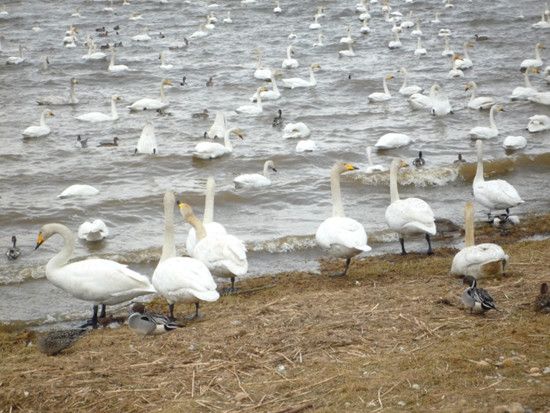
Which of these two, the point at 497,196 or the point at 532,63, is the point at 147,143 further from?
the point at 532,63

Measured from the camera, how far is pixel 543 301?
7.43 m

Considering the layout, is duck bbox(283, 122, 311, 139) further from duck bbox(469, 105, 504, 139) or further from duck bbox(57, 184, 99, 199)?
duck bbox(57, 184, 99, 199)

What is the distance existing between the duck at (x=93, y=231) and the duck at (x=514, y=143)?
9143 millimetres

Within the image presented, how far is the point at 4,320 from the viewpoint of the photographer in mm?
10461

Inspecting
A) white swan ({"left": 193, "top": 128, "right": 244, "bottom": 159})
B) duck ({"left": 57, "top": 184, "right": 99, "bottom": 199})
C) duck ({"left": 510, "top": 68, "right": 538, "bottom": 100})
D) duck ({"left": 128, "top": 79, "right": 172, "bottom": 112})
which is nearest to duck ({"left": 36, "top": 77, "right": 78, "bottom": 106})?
duck ({"left": 128, "top": 79, "right": 172, "bottom": 112})

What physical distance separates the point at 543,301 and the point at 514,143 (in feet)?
40.1

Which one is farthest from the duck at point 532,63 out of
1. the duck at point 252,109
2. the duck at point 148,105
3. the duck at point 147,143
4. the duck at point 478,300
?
the duck at point 478,300

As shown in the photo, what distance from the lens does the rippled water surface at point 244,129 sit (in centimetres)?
1449

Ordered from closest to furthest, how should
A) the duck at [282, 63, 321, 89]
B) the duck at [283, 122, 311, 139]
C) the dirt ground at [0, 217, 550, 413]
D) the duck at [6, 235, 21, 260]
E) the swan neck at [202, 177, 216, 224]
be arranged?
the dirt ground at [0, 217, 550, 413] < the swan neck at [202, 177, 216, 224] < the duck at [6, 235, 21, 260] < the duck at [283, 122, 311, 139] < the duck at [282, 63, 321, 89]

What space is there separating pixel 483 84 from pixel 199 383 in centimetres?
2315

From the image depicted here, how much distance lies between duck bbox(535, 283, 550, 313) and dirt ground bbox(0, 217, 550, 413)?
74 millimetres

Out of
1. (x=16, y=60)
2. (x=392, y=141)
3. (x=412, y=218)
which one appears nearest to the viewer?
(x=412, y=218)

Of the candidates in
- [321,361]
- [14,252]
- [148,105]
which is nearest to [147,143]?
[148,105]

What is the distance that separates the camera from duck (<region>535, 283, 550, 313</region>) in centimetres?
739
